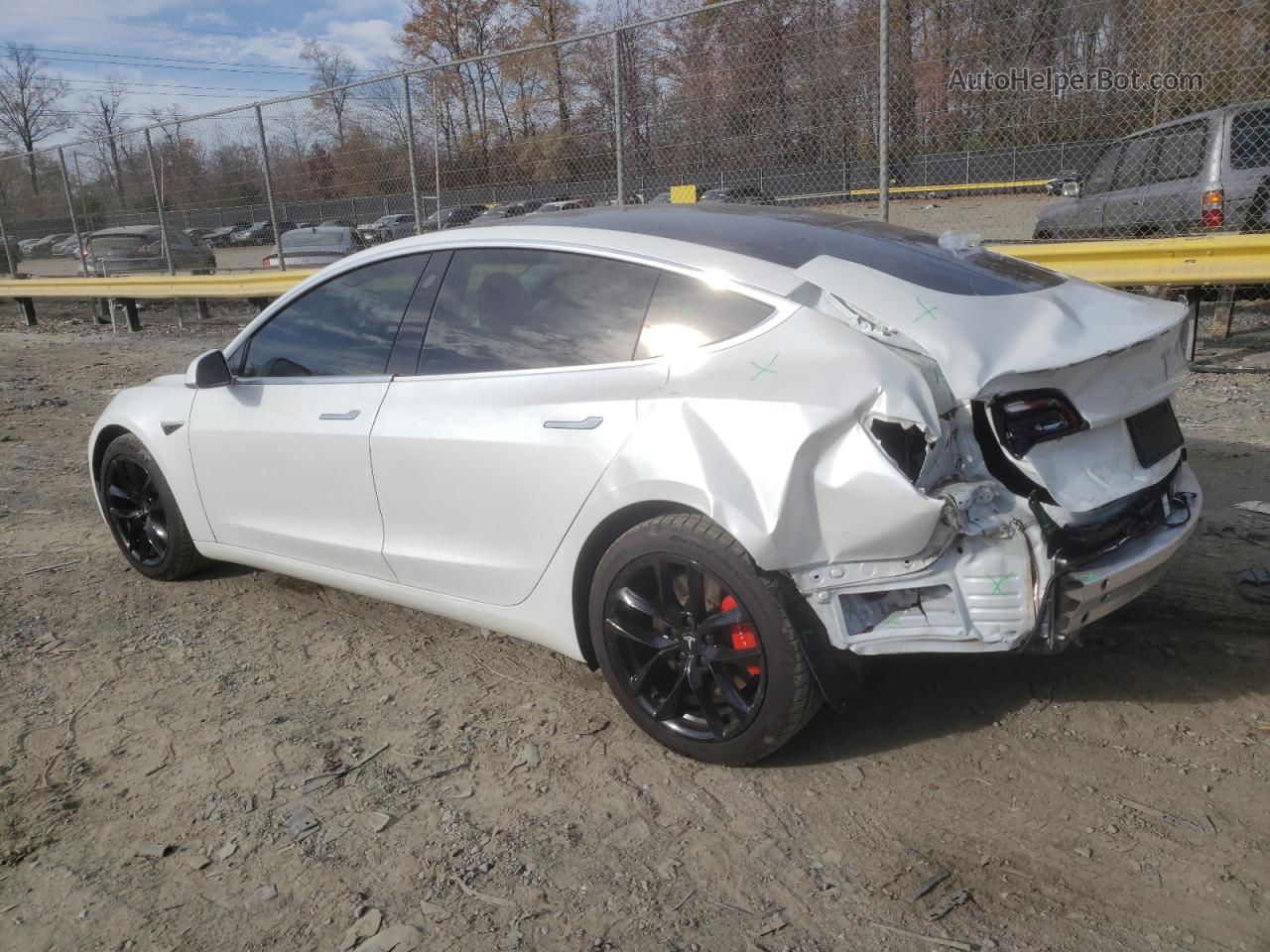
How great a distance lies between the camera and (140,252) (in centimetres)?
1491

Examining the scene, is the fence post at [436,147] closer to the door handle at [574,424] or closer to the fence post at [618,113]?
the fence post at [618,113]

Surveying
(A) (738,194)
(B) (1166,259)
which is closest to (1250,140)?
(B) (1166,259)

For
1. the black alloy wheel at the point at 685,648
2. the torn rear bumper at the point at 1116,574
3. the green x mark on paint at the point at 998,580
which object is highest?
the green x mark on paint at the point at 998,580

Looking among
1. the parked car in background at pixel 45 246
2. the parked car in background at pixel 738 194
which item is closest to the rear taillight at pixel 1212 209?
the parked car in background at pixel 738 194

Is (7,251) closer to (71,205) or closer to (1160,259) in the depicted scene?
(71,205)

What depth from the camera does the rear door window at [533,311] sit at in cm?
316

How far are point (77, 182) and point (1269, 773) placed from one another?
59.6 ft

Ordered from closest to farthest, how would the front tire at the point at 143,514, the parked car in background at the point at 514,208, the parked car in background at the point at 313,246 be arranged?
the front tire at the point at 143,514 → the parked car in background at the point at 514,208 → the parked car in background at the point at 313,246

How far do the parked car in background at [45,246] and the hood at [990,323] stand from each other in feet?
57.7

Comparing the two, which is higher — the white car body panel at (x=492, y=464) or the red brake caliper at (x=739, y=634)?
the white car body panel at (x=492, y=464)

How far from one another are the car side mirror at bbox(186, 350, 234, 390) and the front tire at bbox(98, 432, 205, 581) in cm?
63

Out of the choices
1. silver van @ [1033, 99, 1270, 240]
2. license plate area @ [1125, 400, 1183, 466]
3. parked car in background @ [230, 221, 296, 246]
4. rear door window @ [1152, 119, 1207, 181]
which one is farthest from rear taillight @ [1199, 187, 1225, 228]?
parked car in background @ [230, 221, 296, 246]

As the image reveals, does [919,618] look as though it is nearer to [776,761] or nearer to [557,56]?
[776,761]

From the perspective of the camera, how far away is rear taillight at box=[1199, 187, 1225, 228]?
7.53 m
